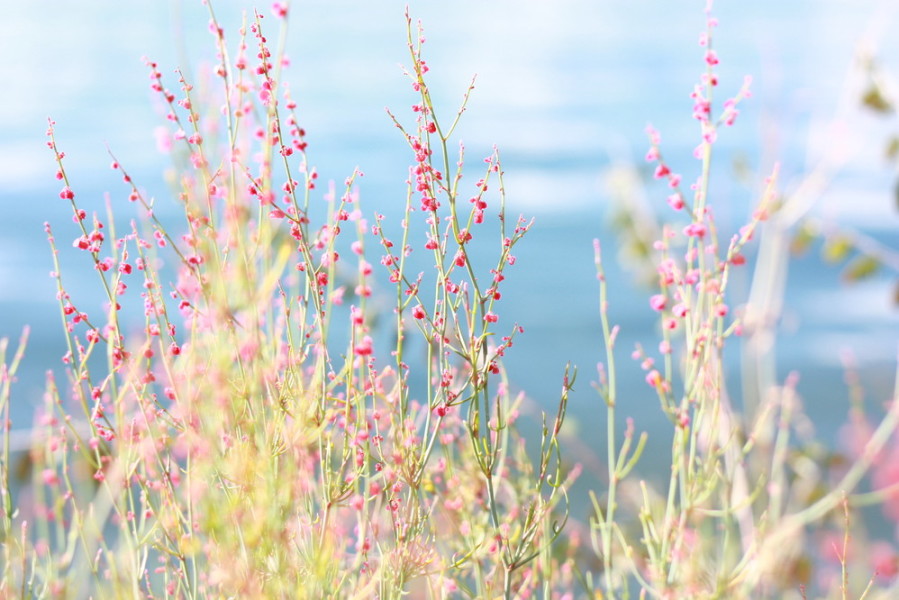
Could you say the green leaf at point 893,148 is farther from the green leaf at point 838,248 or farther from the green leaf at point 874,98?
the green leaf at point 838,248

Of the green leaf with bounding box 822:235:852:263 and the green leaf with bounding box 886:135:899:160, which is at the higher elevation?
the green leaf with bounding box 886:135:899:160

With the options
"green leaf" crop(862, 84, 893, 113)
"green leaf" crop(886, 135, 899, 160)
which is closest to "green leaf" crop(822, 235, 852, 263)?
"green leaf" crop(886, 135, 899, 160)

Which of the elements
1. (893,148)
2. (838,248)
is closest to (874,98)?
(893,148)

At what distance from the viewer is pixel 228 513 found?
1.20 metres

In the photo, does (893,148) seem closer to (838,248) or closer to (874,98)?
(874,98)

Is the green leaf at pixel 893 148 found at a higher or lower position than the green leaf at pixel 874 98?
lower

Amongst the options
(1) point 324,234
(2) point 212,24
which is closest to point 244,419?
(1) point 324,234

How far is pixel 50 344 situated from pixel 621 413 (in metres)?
3.51

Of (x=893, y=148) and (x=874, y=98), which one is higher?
(x=874, y=98)

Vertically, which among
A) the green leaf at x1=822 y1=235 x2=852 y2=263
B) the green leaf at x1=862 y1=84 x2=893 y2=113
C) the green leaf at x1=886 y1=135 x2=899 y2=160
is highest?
the green leaf at x1=862 y1=84 x2=893 y2=113

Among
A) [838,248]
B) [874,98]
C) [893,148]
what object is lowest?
[838,248]

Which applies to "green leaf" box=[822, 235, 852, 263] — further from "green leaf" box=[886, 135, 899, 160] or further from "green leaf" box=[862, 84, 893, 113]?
"green leaf" box=[862, 84, 893, 113]

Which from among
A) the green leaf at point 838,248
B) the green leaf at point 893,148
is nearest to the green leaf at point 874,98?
the green leaf at point 893,148

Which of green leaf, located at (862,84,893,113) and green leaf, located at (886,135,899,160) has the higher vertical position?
green leaf, located at (862,84,893,113)
